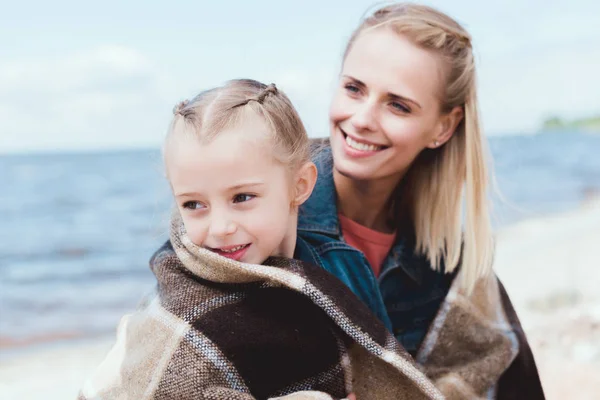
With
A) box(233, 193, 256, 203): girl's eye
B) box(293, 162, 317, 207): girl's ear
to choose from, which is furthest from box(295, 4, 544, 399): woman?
box(233, 193, 256, 203): girl's eye

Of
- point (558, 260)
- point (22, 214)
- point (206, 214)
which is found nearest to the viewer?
point (206, 214)

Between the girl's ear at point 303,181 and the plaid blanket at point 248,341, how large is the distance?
218 mm

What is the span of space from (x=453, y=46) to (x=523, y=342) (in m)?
1.27

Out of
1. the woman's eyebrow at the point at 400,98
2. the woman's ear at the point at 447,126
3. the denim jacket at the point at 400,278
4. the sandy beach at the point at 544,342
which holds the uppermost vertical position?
the woman's eyebrow at the point at 400,98

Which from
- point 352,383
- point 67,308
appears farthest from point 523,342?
point 67,308

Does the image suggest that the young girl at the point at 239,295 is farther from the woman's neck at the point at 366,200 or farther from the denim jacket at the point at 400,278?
the woman's neck at the point at 366,200

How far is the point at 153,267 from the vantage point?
231cm

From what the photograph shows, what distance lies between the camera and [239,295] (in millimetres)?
2082

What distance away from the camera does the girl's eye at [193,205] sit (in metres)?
2.09

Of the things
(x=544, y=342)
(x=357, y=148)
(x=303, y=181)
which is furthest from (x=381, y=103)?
(x=544, y=342)

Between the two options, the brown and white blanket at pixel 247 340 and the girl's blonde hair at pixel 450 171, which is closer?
the brown and white blanket at pixel 247 340

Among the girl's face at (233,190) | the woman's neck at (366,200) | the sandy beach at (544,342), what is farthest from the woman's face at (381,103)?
the sandy beach at (544,342)

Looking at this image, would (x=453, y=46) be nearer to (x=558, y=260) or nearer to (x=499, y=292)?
(x=499, y=292)

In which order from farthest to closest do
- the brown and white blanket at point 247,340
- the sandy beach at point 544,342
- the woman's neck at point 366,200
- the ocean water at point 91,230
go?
the ocean water at point 91,230, the sandy beach at point 544,342, the woman's neck at point 366,200, the brown and white blanket at point 247,340
